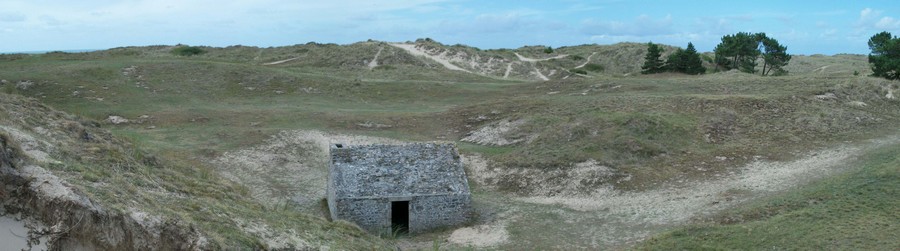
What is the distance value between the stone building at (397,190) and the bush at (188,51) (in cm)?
5836

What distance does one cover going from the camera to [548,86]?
4731 cm

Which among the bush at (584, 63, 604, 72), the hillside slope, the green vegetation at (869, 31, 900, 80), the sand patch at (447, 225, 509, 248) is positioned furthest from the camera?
the bush at (584, 63, 604, 72)

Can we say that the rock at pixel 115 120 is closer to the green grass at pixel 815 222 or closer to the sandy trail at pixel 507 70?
the green grass at pixel 815 222

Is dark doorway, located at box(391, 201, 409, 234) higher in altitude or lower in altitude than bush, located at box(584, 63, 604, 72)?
lower

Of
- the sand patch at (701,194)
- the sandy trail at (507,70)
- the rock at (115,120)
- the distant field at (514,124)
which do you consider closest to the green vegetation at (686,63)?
the sandy trail at (507,70)

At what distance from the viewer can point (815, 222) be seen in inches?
763

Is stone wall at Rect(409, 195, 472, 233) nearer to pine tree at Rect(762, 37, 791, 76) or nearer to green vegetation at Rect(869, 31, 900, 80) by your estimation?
green vegetation at Rect(869, 31, 900, 80)

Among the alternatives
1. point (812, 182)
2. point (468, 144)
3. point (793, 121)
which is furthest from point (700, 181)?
point (468, 144)

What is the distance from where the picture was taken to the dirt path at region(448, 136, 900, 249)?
2208 cm

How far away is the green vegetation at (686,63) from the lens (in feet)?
207

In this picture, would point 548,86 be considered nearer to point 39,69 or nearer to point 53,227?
point 39,69

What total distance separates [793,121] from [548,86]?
17.5 m

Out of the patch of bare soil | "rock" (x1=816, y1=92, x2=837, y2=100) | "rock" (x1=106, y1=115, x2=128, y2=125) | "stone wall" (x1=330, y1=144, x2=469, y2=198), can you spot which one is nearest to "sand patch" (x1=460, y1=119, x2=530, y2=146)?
the patch of bare soil

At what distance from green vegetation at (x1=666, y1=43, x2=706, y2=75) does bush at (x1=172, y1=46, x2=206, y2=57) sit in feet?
176
